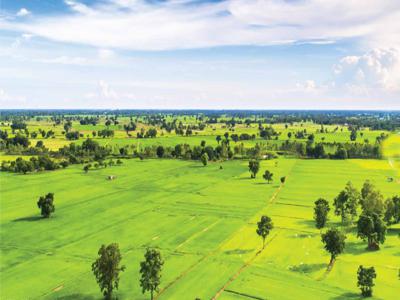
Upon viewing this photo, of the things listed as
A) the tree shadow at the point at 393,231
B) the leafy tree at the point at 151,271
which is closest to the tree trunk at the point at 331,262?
the tree shadow at the point at 393,231

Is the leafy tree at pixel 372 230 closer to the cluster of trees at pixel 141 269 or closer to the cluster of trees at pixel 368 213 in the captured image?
the cluster of trees at pixel 368 213

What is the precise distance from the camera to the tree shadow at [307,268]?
85850 mm

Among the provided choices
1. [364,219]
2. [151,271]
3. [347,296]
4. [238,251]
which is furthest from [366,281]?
[151,271]

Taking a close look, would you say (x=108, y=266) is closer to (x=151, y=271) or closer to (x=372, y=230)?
(x=151, y=271)

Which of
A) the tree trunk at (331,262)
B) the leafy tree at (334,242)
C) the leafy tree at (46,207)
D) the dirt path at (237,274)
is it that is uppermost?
the leafy tree at (334,242)

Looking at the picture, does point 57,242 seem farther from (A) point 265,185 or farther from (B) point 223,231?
(A) point 265,185

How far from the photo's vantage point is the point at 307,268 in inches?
3430

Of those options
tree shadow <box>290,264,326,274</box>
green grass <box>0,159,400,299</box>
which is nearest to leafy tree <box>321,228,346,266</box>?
green grass <box>0,159,400,299</box>

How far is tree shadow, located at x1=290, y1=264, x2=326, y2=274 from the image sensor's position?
85.8 meters

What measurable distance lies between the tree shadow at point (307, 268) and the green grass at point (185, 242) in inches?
9.1

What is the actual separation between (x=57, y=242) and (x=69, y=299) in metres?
34.3

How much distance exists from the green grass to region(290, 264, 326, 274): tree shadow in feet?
0.76

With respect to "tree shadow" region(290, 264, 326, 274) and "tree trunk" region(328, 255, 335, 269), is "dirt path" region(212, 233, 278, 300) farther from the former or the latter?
"tree trunk" region(328, 255, 335, 269)

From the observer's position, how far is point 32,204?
472 feet
